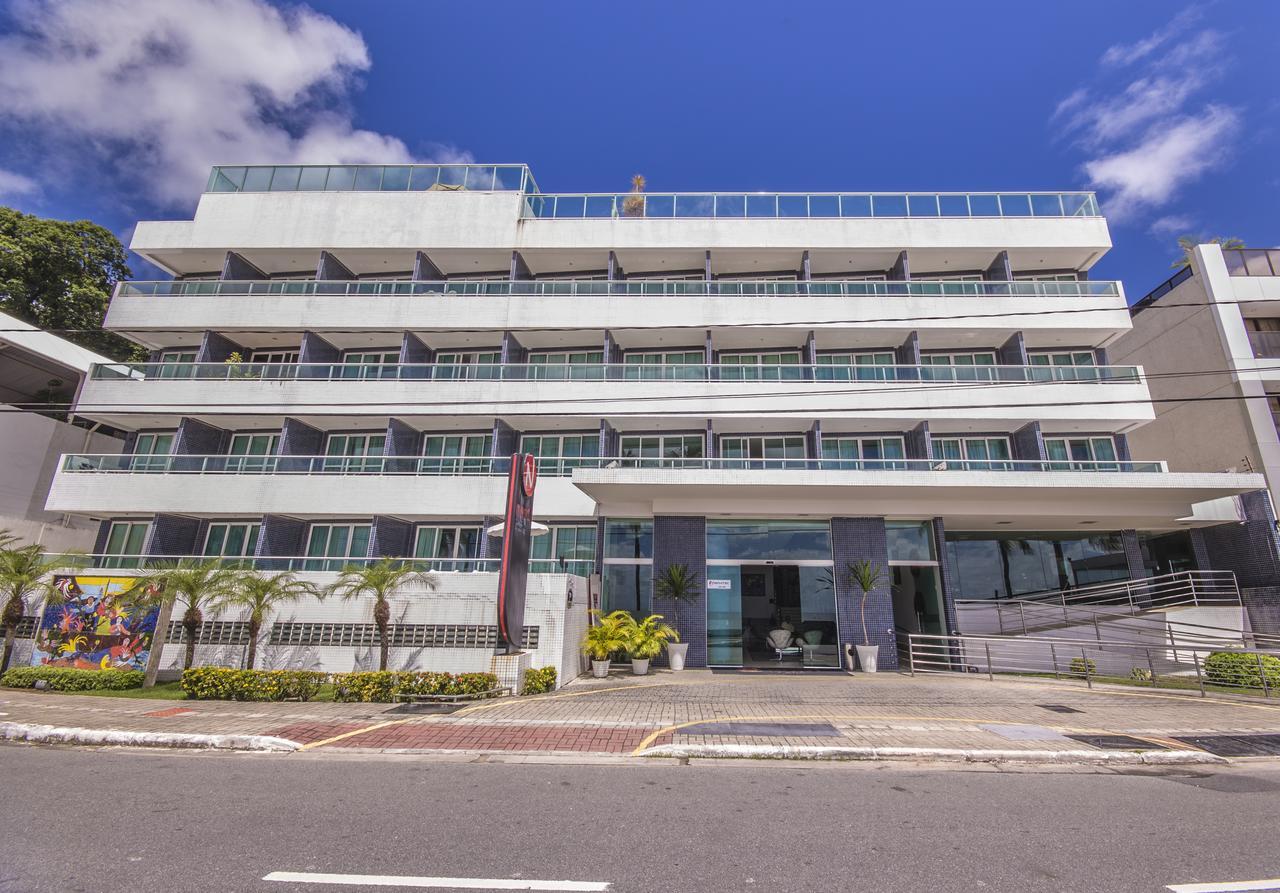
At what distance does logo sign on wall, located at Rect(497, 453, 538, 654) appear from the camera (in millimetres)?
13109

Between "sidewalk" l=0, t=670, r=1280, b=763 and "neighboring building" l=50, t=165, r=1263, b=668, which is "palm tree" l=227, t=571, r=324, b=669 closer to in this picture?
"neighboring building" l=50, t=165, r=1263, b=668

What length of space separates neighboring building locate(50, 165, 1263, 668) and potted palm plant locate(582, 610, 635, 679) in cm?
272

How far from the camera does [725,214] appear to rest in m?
24.5

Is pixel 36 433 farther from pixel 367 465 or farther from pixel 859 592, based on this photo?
pixel 859 592

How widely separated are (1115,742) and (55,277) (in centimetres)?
4723

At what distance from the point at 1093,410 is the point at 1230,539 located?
20.4ft

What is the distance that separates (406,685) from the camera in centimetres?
1320

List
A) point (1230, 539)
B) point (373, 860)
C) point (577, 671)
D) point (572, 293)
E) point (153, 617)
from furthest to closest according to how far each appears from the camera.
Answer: point (572, 293), point (1230, 539), point (153, 617), point (577, 671), point (373, 860)

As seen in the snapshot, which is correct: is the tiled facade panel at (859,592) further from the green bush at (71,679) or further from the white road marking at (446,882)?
the green bush at (71,679)

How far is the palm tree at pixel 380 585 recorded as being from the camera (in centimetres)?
1562

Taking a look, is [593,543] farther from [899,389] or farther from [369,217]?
[369,217]

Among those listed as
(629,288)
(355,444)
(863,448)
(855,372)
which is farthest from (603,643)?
(355,444)

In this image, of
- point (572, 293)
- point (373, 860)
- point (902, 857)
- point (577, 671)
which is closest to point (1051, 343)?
point (572, 293)

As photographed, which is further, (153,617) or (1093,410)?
(1093,410)
